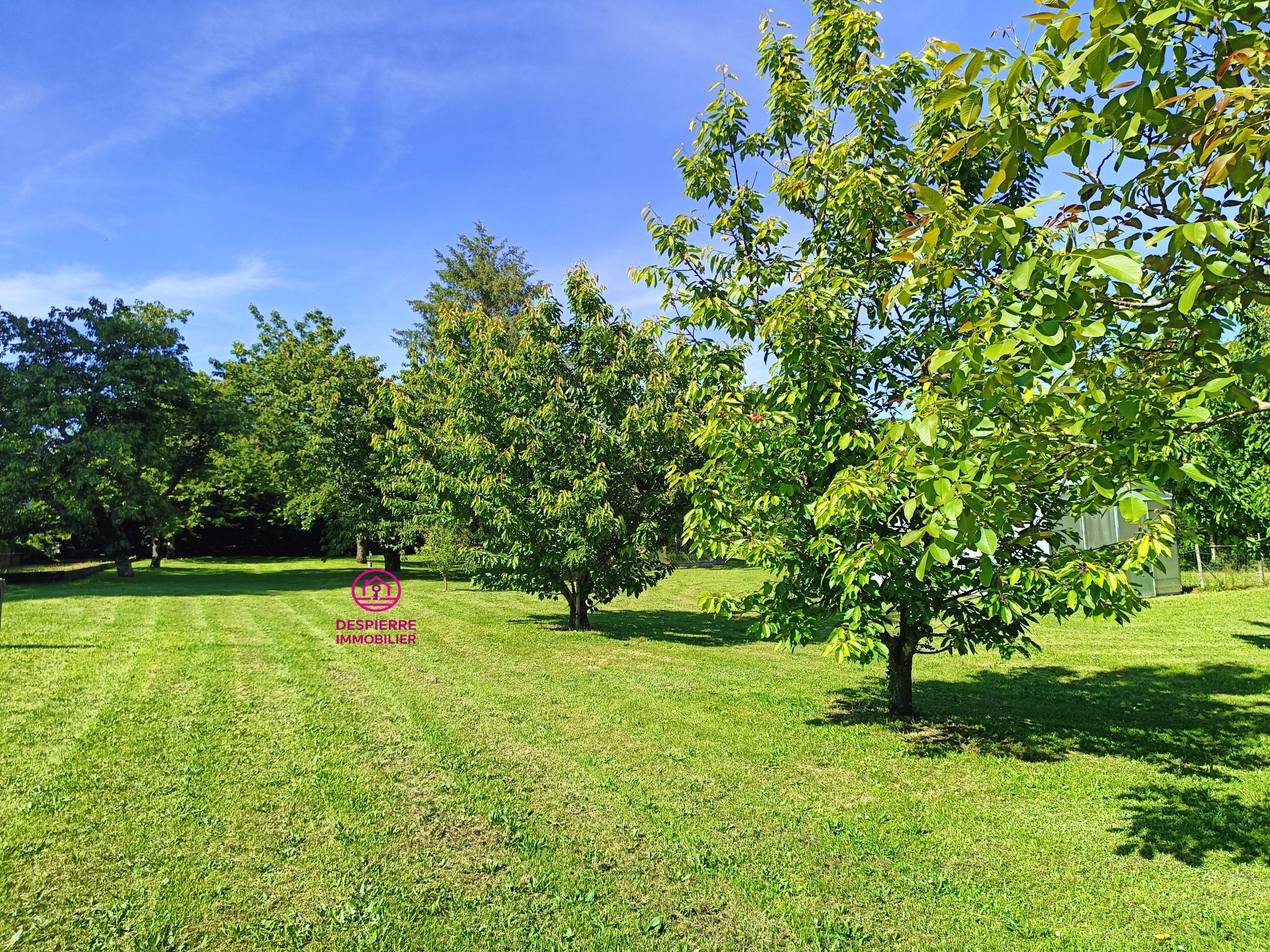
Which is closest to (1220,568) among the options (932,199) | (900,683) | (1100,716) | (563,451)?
(1100,716)

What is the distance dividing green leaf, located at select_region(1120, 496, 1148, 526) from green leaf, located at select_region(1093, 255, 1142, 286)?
79cm

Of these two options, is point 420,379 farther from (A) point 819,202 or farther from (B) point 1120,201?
(B) point 1120,201

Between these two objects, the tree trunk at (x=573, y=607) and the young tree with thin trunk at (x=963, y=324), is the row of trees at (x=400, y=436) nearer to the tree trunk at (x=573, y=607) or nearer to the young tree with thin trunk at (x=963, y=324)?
the tree trunk at (x=573, y=607)

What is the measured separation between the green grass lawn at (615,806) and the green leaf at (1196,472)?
244cm

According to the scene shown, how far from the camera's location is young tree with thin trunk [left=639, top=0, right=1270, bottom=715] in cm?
254

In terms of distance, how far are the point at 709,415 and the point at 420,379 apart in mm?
17138

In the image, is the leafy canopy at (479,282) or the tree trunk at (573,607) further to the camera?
the leafy canopy at (479,282)

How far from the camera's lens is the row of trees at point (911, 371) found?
Result: 2598 mm

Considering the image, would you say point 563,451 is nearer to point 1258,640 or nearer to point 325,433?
point 1258,640

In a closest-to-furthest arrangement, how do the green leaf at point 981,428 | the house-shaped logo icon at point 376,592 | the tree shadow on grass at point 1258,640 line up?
the green leaf at point 981,428
the tree shadow on grass at point 1258,640
the house-shaped logo icon at point 376,592

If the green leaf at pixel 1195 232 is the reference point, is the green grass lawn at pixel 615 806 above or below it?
Answer: below

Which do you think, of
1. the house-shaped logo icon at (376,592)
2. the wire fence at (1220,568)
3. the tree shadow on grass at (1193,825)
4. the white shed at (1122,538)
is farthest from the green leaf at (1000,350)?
the wire fence at (1220,568)

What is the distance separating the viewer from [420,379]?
71.0 feet

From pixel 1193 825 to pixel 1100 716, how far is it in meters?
3.44
